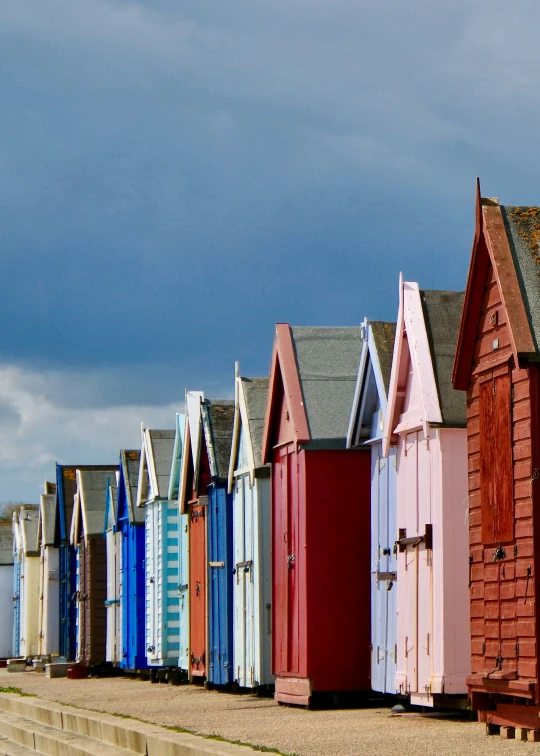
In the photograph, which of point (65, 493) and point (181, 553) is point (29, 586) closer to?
point (65, 493)

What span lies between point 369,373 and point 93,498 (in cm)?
1883

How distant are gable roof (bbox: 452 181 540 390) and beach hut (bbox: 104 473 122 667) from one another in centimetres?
1872

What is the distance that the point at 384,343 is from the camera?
17297 millimetres

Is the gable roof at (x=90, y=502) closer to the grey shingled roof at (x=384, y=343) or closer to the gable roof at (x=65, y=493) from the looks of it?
the gable roof at (x=65, y=493)

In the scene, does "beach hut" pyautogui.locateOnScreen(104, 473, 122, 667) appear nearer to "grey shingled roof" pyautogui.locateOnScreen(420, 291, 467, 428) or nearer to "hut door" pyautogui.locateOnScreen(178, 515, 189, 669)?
"hut door" pyautogui.locateOnScreen(178, 515, 189, 669)

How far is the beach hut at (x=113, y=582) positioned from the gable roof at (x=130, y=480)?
1.03 m

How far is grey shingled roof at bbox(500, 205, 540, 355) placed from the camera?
13078 millimetres

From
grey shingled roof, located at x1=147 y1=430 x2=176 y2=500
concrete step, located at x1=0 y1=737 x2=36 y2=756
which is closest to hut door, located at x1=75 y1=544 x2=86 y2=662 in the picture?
grey shingled roof, located at x1=147 y1=430 x2=176 y2=500

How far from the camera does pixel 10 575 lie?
51.3 metres

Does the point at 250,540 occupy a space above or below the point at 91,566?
above

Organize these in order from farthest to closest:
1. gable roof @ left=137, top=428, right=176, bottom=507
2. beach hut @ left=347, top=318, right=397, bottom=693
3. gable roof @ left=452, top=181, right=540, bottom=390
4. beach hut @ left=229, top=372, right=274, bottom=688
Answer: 1. gable roof @ left=137, top=428, right=176, bottom=507
2. beach hut @ left=229, top=372, right=274, bottom=688
3. beach hut @ left=347, top=318, right=397, bottom=693
4. gable roof @ left=452, top=181, right=540, bottom=390

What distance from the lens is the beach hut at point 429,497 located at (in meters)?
14.9

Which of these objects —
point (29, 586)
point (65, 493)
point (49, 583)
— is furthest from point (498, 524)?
point (29, 586)

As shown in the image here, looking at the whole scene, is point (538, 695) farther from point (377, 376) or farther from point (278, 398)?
point (278, 398)
